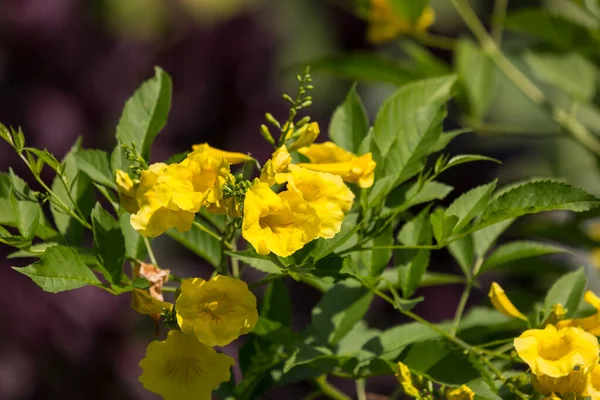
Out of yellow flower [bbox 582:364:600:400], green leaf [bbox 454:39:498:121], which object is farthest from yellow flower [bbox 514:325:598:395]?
green leaf [bbox 454:39:498:121]

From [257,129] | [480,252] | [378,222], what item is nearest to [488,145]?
[257,129]

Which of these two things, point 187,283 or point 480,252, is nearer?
point 187,283

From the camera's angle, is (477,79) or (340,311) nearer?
(340,311)

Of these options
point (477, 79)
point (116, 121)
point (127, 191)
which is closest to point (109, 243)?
point (127, 191)

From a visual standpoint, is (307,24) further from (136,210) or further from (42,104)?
(136,210)

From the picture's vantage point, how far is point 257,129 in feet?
6.69

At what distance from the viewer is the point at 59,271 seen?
488 mm

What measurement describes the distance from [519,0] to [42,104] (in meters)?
1.56

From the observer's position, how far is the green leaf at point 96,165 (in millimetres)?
577

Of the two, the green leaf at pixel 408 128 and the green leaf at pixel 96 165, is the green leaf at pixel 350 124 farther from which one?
the green leaf at pixel 96 165

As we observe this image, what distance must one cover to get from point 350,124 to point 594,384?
28cm

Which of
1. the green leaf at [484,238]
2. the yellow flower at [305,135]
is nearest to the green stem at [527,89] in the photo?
the green leaf at [484,238]

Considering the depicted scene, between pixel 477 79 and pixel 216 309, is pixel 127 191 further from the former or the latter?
pixel 477 79

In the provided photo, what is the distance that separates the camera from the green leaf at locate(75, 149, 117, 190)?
1.89 feet
